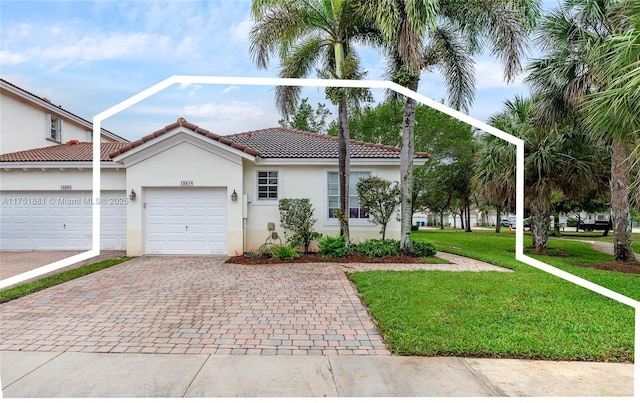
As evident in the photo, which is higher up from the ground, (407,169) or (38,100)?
(38,100)

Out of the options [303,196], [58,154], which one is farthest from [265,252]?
[58,154]

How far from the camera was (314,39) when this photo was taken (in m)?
11.1

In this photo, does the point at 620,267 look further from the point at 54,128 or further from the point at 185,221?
the point at 54,128

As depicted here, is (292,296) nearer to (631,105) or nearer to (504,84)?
(631,105)

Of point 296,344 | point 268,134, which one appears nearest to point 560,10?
point 268,134

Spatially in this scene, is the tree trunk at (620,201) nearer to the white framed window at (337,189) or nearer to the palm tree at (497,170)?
the palm tree at (497,170)

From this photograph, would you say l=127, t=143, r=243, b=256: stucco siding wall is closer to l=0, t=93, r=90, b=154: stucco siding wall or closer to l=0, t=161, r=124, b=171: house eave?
l=0, t=161, r=124, b=171: house eave

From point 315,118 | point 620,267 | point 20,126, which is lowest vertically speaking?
point 620,267

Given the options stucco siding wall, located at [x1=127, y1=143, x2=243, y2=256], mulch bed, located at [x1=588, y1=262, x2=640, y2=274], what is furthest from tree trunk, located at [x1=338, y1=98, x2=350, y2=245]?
mulch bed, located at [x1=588, y1=262, x2=640, y2=274]

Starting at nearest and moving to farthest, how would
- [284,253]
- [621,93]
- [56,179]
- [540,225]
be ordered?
1. [621,93]
2. [284,253]
3. [56,179]
4. [540,225]

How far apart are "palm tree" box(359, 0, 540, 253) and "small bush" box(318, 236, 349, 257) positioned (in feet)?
6.23

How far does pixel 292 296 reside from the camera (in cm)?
667

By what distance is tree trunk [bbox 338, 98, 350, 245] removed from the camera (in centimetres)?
1101

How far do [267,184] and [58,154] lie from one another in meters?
8.48
